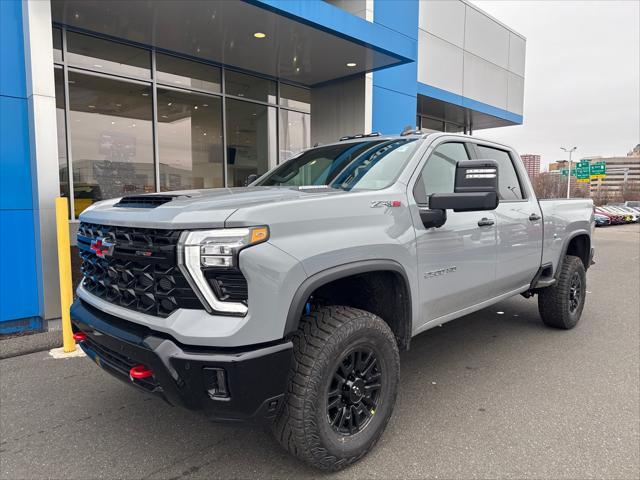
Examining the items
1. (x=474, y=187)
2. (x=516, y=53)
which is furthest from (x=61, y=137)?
(x=516, y=53)

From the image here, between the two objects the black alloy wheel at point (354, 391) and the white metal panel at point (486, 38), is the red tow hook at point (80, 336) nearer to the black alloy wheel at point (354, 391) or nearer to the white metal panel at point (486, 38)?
the black alloy wheel at point (354, 391)

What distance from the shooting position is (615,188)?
7712 cm

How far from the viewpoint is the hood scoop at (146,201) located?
2453 millimetres

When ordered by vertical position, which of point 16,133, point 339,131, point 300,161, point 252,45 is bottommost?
point 300,161

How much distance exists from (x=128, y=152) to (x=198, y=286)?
7.87 metres

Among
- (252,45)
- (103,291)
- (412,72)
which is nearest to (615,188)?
(412,72)

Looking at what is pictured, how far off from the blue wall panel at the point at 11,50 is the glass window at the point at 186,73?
A: 3830 millimetres

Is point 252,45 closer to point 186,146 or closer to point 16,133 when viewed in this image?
point 186,146

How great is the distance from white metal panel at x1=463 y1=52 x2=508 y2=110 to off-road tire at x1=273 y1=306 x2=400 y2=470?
14.6m

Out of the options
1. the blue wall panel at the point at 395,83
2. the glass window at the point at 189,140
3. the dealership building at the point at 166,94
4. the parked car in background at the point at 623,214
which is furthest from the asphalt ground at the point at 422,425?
the parked car in background at the point at 623,214

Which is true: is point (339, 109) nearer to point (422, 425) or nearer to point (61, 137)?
point (61, 137)

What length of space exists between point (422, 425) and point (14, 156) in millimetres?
5092

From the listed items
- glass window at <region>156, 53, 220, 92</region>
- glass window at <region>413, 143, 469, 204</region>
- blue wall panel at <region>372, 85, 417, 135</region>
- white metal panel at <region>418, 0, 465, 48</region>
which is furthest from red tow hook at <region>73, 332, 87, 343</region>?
white metal panel at <region>418, 0, 465, 48</region>

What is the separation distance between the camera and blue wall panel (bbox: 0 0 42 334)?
4.98 meters
